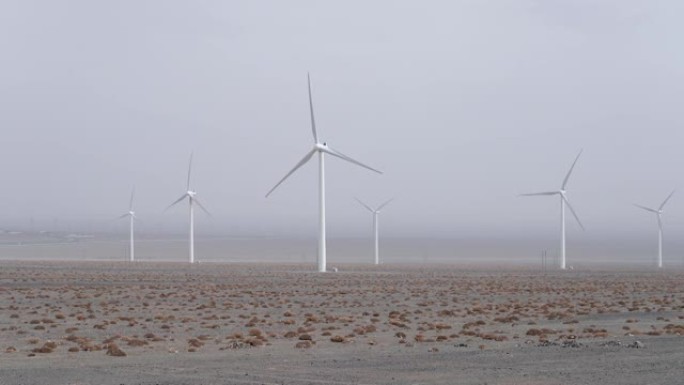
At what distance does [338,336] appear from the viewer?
34.8 meters

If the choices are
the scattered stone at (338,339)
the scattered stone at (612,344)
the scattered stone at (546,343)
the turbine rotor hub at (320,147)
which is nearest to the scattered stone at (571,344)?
the scattered stone at (546,343)

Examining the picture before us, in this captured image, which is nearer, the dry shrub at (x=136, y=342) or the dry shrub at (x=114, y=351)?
the dry shrub at (x=114, y=351)

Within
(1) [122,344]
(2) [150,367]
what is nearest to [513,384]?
(2) [150,367]

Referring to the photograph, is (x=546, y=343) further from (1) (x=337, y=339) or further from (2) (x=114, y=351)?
(2) (x=114, y=351)

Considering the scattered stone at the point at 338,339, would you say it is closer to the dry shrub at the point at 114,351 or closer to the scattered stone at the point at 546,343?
the scattered stone at the point at 546,343

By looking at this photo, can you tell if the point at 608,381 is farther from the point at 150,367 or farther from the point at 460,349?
the point at 150,367

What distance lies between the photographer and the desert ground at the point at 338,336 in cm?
2491

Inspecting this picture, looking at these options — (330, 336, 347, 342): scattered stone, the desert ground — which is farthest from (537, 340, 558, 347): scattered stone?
(330, 336, 347, 342): scattered stone

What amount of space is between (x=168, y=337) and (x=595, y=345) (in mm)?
12824

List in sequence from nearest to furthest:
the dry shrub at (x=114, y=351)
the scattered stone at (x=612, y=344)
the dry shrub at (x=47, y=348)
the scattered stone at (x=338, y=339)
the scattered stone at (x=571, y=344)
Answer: the dry shrub at (x=114, y=351), the dry shrub at (x=47, y=348), the scattered stone at (x=571, y=344), the scattered stone at (x=612, y=344), the scattered stone at (x=338, y=339)

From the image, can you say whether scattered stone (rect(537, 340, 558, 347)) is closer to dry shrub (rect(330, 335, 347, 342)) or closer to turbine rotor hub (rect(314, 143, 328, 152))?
dry shrub (rect(330, 335, 347, 342))

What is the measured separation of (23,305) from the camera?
52281mm

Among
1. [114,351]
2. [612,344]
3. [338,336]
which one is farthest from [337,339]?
[612,344]

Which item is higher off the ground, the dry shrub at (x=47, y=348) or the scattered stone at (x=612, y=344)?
the dry shrub at (x=47, y=348)
